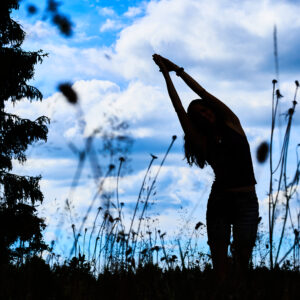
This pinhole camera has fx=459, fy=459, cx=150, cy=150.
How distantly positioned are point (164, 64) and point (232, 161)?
51.6 inches

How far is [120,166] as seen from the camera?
3238 mm

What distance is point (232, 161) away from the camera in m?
3.95

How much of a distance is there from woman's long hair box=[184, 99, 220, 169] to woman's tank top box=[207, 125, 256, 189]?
0.19m

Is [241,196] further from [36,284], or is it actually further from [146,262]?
[36,284]

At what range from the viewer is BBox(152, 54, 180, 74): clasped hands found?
4.55 m

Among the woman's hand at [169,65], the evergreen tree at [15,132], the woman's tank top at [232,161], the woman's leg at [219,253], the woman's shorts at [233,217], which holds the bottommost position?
the woman's leg at [219,253]

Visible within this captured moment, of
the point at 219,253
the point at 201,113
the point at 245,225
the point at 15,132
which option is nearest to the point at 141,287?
the point at 219,253

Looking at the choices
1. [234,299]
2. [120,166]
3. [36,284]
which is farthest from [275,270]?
[36,284]

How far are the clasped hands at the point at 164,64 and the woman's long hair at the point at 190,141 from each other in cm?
50

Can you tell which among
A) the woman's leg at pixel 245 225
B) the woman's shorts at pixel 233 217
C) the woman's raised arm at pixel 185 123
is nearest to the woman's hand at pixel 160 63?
the woman's raised arm at pixel 185 123

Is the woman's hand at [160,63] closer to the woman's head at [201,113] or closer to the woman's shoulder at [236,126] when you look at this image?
the woman's head at [201,113]

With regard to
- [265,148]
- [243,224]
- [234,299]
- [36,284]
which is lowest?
[234,299]

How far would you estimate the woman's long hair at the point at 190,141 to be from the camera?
422 centimetres

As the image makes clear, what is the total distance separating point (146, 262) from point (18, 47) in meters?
13.0
